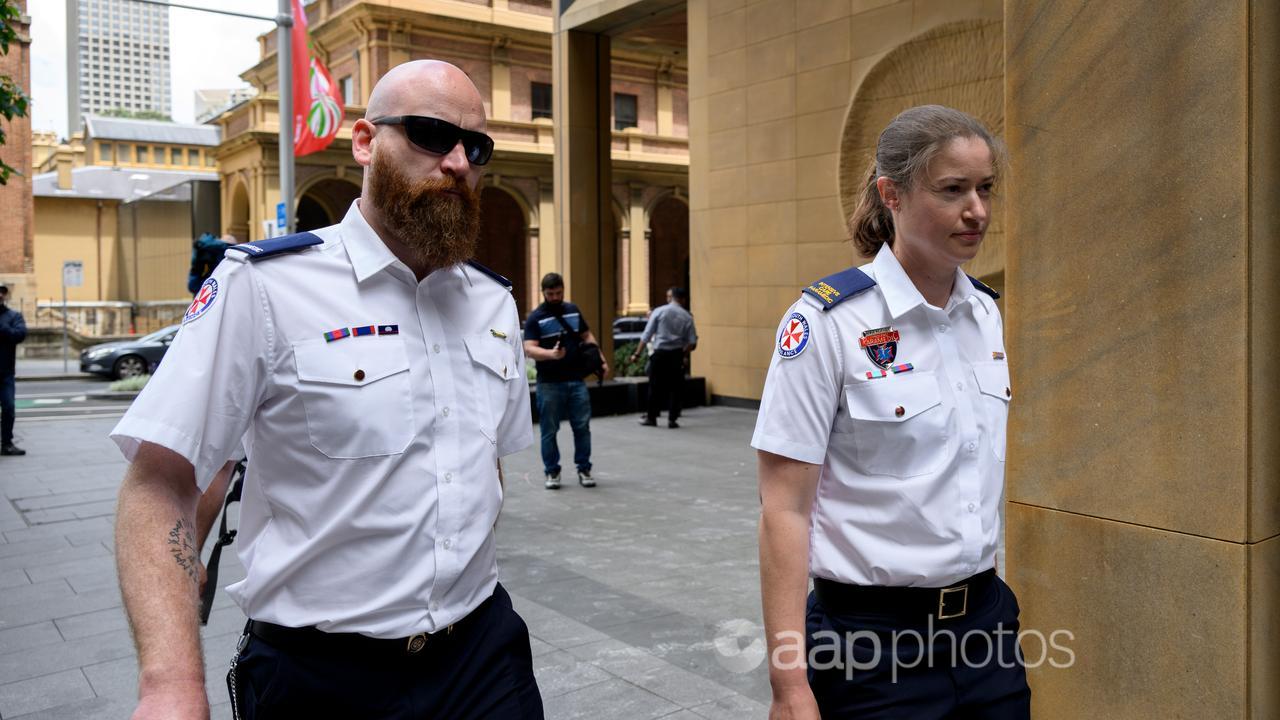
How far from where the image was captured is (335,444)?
2.01 meters

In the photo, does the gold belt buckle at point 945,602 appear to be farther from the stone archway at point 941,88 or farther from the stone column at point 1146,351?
the stone archway at point 941,88

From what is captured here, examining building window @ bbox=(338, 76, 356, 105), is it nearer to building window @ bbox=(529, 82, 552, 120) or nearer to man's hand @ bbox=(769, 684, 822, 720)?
building window @ bbox=(529, 82, 552, 120)

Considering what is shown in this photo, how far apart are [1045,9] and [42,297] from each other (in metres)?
50.0

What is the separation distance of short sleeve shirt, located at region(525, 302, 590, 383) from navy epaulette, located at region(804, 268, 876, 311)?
24.9ft

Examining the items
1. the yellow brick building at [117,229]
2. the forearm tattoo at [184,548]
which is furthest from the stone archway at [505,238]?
the forearm tattoo at [184,548]

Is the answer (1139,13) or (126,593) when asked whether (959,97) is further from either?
(126,593)

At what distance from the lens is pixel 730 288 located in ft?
54.8

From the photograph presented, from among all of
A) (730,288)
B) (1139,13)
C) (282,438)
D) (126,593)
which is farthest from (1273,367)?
(730,288)

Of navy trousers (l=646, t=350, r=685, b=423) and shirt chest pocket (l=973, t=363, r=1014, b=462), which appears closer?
shirt chest pocket (l=973, t=363, r=1014, b=462)

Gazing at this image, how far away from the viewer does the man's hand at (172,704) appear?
1.60 metres

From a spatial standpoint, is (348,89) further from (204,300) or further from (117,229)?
(204,300)

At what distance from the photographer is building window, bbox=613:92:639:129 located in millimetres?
36188

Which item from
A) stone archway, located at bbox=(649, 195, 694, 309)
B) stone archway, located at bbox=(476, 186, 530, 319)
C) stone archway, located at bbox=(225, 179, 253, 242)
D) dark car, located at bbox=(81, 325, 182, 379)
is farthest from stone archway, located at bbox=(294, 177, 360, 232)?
stone archway, located at bbox=(649, 195, 694, 309)

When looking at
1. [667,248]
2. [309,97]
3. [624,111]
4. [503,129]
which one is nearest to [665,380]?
[309,97]
